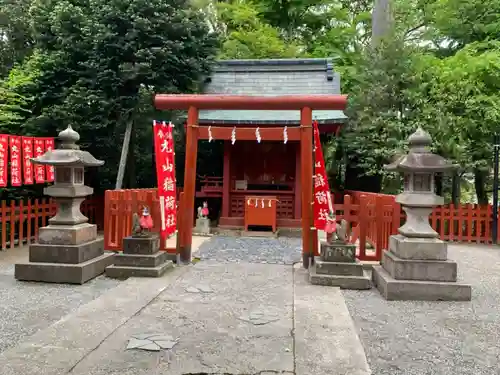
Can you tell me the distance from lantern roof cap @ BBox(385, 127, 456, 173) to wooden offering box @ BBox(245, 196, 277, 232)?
5.65 meters

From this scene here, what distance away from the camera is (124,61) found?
10758 mm

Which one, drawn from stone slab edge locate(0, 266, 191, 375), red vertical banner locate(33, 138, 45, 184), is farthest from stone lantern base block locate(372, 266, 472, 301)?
red vertical banner locate(33, 138, 45, 184)

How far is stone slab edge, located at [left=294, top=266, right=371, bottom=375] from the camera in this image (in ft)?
11.7

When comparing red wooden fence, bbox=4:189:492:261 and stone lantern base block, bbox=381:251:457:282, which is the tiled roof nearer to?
red wooden fence, bbox=4:189:492:261

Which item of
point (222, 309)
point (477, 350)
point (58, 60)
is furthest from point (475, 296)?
point (58, 60)

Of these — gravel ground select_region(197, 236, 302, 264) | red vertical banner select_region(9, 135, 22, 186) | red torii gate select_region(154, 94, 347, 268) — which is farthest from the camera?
red vertical banner select_region(9, 135, 22, 186)

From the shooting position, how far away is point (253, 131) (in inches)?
306

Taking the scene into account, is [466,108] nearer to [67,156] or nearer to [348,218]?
[348,218]

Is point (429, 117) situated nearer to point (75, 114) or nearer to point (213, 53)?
point (213, 53)

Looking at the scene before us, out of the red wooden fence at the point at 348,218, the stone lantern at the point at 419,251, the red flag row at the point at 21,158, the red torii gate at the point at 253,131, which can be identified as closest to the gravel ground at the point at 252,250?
the red torii gate at the point at 253,131

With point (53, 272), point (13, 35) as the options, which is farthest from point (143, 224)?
point (13, 35)

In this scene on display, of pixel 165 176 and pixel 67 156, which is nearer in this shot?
pixel 67 156

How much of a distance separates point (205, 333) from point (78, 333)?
4.16ft

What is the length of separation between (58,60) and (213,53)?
410cm
